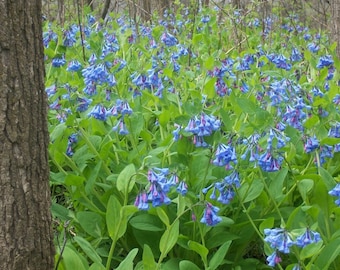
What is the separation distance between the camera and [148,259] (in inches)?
68.3

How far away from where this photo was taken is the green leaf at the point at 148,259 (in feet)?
5.64

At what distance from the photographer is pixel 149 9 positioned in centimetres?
874

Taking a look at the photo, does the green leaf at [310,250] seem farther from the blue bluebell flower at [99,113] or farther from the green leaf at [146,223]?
the blue bluebell flower at [99,113]

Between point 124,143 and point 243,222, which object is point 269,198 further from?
point 124,143

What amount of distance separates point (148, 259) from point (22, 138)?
51 centimetres

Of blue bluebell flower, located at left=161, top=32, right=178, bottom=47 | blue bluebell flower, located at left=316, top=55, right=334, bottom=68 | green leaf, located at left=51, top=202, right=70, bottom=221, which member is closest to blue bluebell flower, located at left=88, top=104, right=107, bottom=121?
green leaf, located at left=51, top=202, right=70, bottom=221

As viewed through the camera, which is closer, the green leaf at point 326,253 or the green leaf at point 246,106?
the green leaf at point 326,253

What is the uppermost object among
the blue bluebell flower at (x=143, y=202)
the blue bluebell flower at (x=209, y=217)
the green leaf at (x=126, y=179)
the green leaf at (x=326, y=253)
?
the green leaf at (x=126, y=179)

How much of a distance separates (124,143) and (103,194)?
1.30 feet

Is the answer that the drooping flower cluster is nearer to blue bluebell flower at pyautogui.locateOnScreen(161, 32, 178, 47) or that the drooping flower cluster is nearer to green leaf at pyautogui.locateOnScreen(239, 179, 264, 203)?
green leaf at pyautogui.locateOnScreen(239, 179, 264, 203)

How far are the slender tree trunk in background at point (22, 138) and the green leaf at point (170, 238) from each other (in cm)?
37

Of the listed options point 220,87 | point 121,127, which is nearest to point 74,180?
point 121,127

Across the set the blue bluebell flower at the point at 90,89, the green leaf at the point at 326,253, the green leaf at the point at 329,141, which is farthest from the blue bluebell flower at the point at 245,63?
the green leaf at the point at 326,253

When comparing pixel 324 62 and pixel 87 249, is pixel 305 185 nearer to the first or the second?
pixel 87 249
